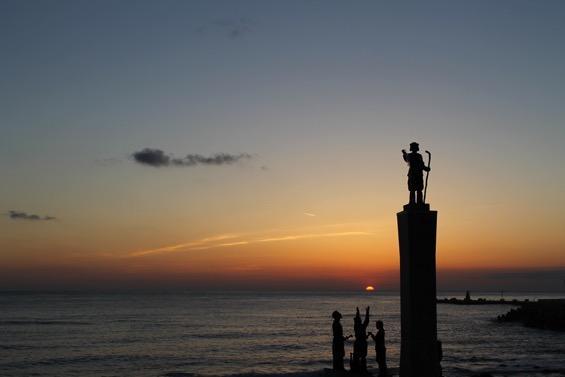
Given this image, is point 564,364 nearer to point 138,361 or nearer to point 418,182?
point 418,182

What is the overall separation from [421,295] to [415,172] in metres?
3.33

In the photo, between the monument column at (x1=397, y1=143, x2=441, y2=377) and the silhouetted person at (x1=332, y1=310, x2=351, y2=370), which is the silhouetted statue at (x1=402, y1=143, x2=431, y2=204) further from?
the silhouetted person at (x1=332, y1=310, x2=351, y2=370)

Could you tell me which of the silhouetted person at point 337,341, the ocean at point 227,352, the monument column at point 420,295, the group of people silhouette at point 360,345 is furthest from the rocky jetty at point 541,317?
the monument column at point 420,295

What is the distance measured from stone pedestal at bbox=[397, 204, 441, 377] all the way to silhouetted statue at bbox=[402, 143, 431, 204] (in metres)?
0.81

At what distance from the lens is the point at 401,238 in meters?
16.0

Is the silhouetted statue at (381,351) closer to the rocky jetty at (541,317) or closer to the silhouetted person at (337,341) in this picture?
the silhouetted person at (337,341)

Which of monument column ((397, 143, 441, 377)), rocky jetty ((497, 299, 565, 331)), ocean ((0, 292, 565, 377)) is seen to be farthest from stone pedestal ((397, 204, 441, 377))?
rocky jetty ((497, 299, 565, 331))

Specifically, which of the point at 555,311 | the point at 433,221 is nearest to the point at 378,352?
the point at 433,221

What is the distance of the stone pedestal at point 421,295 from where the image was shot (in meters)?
15.3

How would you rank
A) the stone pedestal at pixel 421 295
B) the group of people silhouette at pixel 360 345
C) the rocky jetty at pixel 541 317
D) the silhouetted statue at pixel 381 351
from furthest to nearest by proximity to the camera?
the rocky jetty at pixel 541 317, the group of people silhouette at pixel 360 345, the silhouetted statue at pixel 381 351, the stone pedestal at pixel 421 295

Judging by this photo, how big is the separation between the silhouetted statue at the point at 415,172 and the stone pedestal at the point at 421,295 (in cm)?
81

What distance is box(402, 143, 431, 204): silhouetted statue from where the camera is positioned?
1619cm

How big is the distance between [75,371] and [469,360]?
19414 millimetres

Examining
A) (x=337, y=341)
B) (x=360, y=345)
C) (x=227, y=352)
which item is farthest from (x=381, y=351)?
(x=227, y=352)
